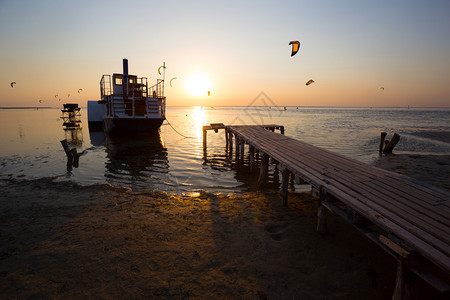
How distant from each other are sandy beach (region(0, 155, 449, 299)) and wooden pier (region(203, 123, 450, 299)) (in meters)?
0.73

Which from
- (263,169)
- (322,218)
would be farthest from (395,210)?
(263,169)

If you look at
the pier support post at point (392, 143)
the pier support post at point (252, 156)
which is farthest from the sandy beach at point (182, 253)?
the pier support post at point (392, 143)

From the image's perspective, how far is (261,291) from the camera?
3756mm

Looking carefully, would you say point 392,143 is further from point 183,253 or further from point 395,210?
point 183,253

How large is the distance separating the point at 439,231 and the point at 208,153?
50.1 feet

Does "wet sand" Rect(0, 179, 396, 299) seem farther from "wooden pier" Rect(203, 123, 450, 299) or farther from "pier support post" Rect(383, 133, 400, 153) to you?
"pier support post" Rect(383, 133, 400, 153)

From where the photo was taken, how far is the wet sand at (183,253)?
3.78m

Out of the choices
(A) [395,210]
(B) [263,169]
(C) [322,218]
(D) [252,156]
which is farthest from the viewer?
(D) [252,156]

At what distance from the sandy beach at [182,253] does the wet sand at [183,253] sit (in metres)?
0.02

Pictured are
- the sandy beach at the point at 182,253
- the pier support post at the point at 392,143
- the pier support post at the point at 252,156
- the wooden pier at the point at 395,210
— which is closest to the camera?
the wooden pier at the point at 395,210

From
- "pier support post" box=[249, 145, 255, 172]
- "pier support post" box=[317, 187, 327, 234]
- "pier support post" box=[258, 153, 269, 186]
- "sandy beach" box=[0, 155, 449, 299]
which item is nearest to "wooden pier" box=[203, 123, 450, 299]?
"pier support post" box=[317, 187, 327, 234]

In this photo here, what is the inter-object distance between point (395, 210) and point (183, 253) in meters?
4.08

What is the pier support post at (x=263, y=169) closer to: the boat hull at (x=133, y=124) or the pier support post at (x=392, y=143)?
the pier support post at (x=392, y=143)

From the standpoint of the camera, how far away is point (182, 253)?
4.79 meters
